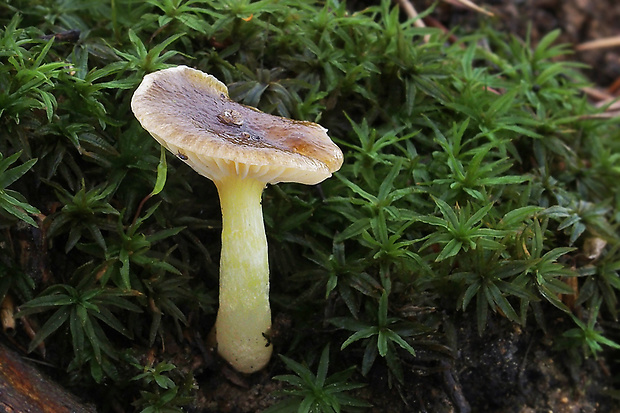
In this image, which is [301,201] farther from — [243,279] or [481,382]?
[481,382]

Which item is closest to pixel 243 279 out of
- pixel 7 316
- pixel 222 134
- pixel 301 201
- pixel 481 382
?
pixel 301 201

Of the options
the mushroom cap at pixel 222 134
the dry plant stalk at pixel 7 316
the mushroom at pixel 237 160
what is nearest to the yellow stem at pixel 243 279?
the mushroom at pixel 237 160

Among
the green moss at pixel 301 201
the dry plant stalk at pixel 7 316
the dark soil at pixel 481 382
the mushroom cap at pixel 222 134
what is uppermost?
the mushroom cap at pixel 222 134

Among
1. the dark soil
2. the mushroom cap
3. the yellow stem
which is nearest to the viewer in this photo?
the mushroom cap

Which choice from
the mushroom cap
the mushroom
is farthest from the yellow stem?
the mushroom cap

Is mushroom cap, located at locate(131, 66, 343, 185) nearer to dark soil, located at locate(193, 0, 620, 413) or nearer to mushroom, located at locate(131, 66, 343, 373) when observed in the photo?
mushroom, located at locate(131, 66, 343, 373)

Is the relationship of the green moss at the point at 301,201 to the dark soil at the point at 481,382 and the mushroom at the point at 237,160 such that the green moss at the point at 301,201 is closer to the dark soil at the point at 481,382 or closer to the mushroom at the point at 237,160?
the dark soil at the point at 481,382

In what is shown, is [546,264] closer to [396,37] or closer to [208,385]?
[396,37]

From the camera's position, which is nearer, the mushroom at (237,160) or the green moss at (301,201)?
the mushroom at (237,160)
